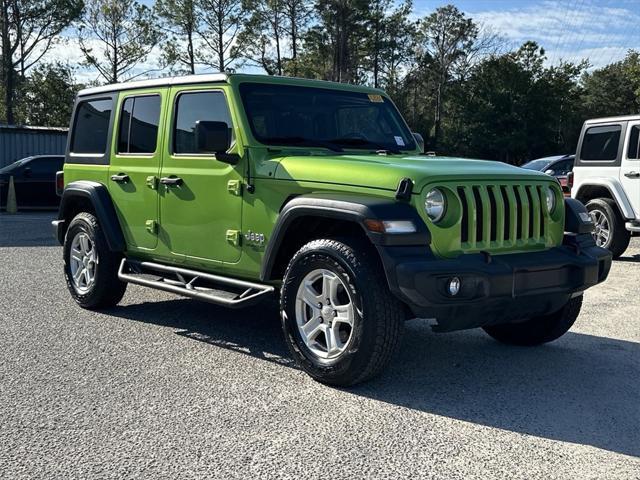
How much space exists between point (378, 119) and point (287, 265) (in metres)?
1.72

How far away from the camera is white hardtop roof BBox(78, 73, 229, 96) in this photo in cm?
561

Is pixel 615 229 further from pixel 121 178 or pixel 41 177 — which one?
pixel 41 177

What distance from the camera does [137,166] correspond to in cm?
623

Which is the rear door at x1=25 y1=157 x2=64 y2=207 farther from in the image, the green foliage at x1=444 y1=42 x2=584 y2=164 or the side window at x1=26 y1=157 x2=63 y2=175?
the green foliage at x1=444 y1=42 x2=584 y2=164

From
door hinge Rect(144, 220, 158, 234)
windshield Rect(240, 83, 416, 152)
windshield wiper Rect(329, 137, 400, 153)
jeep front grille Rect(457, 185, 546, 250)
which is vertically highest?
windshield Rect(240, 83, 416, 152)

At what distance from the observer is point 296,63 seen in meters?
52.1

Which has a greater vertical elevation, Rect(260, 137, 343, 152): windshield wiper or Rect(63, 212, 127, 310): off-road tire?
Rect(260, 137, 343, 152): windshield wiper

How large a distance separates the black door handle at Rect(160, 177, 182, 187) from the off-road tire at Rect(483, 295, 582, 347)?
8.80ft

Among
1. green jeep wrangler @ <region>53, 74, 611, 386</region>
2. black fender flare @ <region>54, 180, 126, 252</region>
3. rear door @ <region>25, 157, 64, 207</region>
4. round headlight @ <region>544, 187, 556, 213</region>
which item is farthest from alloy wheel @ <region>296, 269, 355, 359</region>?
rear door @ <region>25, 157, 64, 207</region>

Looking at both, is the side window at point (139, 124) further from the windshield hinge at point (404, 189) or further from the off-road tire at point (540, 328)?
the off-road tire at point (540, 328)

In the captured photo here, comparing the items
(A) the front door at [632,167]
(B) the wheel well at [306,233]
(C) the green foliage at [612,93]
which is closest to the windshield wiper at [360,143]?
(B) the wheel well at [306,233]

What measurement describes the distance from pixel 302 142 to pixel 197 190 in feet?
2.89

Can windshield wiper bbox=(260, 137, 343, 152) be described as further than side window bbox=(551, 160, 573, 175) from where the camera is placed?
No

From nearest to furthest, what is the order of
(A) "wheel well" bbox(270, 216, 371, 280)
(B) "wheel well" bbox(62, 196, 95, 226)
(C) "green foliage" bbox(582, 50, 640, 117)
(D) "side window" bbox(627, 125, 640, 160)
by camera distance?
(A) "wheel well" bbox(270, 216, 371, 280) < (B) "wheel well" bbox(62, 196, 95, 226) < (D) "side window" bbox(627, 125, 640, 160) < (C) "green foliage" bbox(582, 50, 640, 117)
